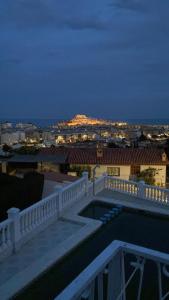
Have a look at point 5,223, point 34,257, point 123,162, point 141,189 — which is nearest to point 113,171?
point 123,162

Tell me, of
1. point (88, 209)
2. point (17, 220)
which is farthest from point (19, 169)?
point (17, 220)

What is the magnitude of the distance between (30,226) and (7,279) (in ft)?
6.29

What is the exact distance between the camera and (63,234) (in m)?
7.57

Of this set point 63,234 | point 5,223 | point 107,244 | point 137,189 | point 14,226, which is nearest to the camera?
point 5,223

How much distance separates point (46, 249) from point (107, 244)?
145cm

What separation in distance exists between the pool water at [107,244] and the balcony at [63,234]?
154mm

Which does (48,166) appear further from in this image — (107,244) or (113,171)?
(107,244)

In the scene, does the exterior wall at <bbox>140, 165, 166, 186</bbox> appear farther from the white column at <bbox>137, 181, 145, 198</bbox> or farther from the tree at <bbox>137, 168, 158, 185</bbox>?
the white column at <bbox>137, 181, 145, 198</bbox>

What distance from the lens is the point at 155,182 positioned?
26359mm

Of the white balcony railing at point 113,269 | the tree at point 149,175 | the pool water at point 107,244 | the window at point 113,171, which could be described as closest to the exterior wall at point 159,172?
the tree at point 149,175

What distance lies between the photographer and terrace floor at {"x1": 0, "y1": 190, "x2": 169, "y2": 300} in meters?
5.39

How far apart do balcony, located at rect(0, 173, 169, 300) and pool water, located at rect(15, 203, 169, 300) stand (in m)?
0.15

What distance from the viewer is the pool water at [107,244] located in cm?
525

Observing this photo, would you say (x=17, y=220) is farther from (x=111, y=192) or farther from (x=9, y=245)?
(x=111, y=192)
